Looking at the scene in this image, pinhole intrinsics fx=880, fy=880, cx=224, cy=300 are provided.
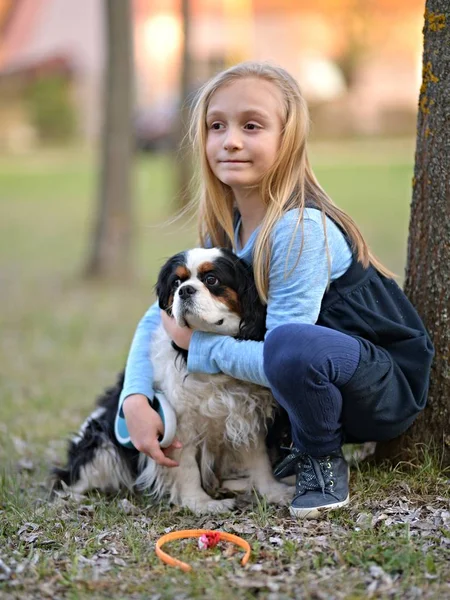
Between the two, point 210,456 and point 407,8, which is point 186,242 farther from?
point 407,8

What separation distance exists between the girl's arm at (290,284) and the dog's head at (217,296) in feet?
0.29

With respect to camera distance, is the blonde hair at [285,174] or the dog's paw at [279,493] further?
the dog's paw at [279,493]

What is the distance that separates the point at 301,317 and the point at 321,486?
665mm

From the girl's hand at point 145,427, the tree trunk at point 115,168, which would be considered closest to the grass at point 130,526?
the girl's hand at point 145,427

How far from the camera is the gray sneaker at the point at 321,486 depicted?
3383 millimetres

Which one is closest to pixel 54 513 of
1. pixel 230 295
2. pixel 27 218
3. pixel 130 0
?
pixel 230 295

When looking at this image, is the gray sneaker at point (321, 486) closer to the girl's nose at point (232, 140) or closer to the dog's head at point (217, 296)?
the dog's head at point (217, 296)

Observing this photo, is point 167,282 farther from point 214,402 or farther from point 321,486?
point 321,486

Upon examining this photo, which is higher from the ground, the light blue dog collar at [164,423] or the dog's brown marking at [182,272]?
the dog's brown marking at [182,272]

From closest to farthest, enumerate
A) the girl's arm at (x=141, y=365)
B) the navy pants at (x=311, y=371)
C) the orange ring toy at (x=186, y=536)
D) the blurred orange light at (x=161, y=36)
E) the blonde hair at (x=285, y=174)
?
the orange ring toy at (x=186, y=536)
the navy pants at (x=311, y=371)
the blonde hair at (x=285, y=174)
the girl's arm at (x=141, y=365)
the blurred orange light at (x=161, y=36)

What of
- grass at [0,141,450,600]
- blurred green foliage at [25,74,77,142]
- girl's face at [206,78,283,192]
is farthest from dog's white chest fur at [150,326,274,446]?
blurred green foliage at [25,74,77,142]

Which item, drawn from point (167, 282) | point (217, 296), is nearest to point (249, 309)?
point (217, 296)

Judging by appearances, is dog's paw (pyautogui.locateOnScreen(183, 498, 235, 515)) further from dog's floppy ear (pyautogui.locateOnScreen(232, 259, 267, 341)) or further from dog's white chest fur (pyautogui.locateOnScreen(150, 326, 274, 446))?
dog's floppy ear (pyautogui.locateOnScreen(232, 259, 267, 341))

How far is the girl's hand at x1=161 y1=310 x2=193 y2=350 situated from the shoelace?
0.67 meters
